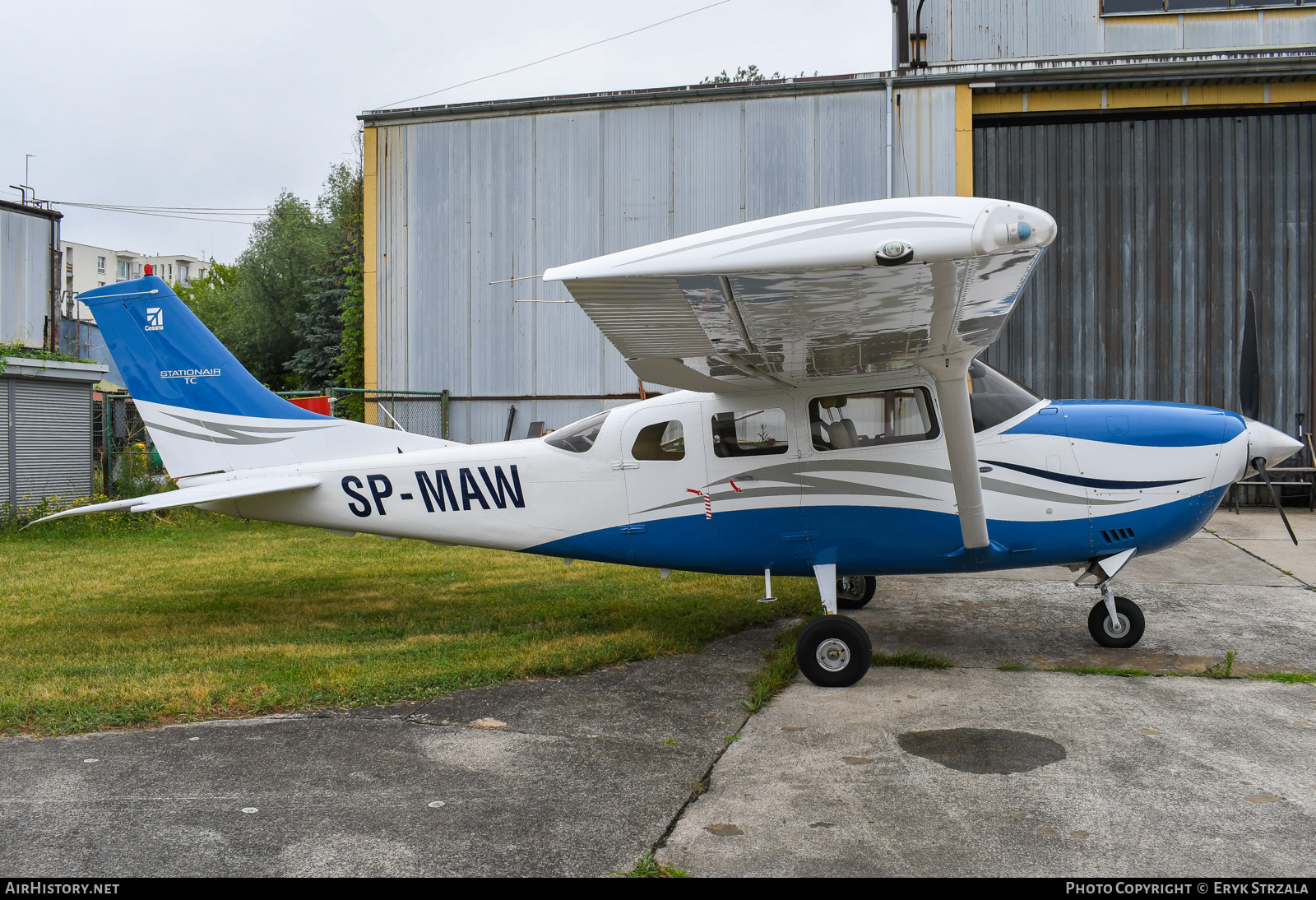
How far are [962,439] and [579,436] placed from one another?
2.83m

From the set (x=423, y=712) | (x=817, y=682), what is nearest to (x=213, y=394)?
(x=423, y=712)

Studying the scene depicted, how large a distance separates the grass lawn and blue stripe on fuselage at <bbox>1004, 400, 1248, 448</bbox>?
2.73 m

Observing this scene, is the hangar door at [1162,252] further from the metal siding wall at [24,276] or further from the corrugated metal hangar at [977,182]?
the metal siding wall at [24,276]

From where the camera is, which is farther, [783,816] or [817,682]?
[817,682]

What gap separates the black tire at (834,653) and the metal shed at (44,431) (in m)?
12.5

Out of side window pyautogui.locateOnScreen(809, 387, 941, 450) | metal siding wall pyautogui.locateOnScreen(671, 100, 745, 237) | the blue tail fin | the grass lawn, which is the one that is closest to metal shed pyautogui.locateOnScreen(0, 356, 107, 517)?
the grass lawn

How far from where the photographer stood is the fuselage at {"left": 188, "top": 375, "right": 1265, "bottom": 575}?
591 cm

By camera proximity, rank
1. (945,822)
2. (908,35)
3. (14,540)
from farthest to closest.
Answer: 1. (908,35)
2. (14,540)
3. (945,822)

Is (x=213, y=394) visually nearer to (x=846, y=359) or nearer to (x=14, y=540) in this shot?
(x=846, y=359)

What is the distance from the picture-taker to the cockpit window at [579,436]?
6660mm

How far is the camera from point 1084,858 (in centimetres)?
319

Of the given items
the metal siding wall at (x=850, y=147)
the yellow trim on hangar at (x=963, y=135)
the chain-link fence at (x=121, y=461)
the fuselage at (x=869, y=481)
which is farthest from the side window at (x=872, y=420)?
the chain-link fence at (x=121, y=461)

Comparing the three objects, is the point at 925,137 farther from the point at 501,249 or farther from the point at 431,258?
the point at 431,258

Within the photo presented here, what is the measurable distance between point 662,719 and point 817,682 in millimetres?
1177
